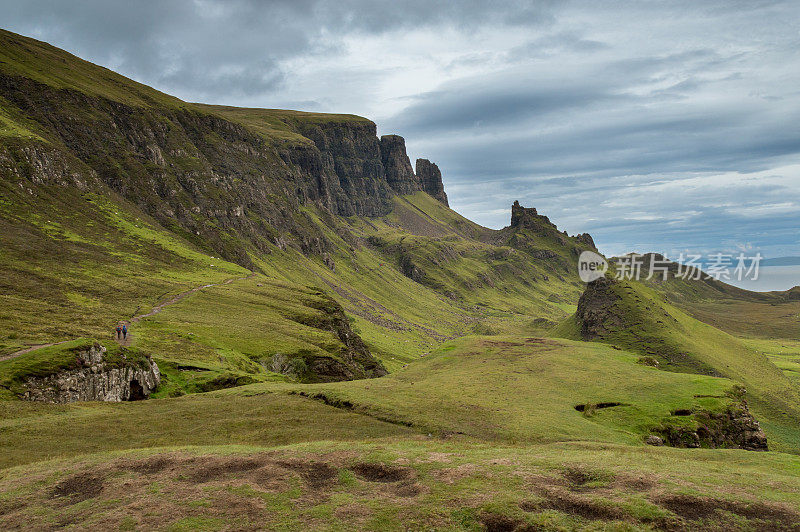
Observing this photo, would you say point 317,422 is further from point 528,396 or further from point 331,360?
point 331,360

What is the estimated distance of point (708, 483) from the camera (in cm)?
2566

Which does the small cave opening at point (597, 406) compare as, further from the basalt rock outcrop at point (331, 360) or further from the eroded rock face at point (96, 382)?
the eroded rock face at point (96, 382)

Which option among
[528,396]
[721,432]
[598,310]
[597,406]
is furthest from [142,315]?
[598,310]

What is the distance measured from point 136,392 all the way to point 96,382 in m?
5.16

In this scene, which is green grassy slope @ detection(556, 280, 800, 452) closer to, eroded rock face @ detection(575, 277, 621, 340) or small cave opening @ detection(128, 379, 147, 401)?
eroded rock face @ detection(575, 277, 621, 340)

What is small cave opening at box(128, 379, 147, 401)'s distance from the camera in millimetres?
52969

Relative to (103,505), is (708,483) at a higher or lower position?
higher

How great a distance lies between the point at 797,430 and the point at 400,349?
119 meters

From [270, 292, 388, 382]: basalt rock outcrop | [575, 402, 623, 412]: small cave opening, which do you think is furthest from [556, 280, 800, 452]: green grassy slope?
[270, 292, 388, 382]: basalt rock outcrop

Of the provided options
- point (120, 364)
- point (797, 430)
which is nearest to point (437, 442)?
point (120, 364)

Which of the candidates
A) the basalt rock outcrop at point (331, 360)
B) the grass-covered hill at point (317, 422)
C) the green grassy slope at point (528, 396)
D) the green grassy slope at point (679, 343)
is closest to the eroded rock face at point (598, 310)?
the green grassy slope at point (679, 343)

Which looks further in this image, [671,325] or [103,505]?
[671,325]

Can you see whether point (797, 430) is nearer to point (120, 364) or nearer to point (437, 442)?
point (437, 442)

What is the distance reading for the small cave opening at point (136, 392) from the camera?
53.0m
